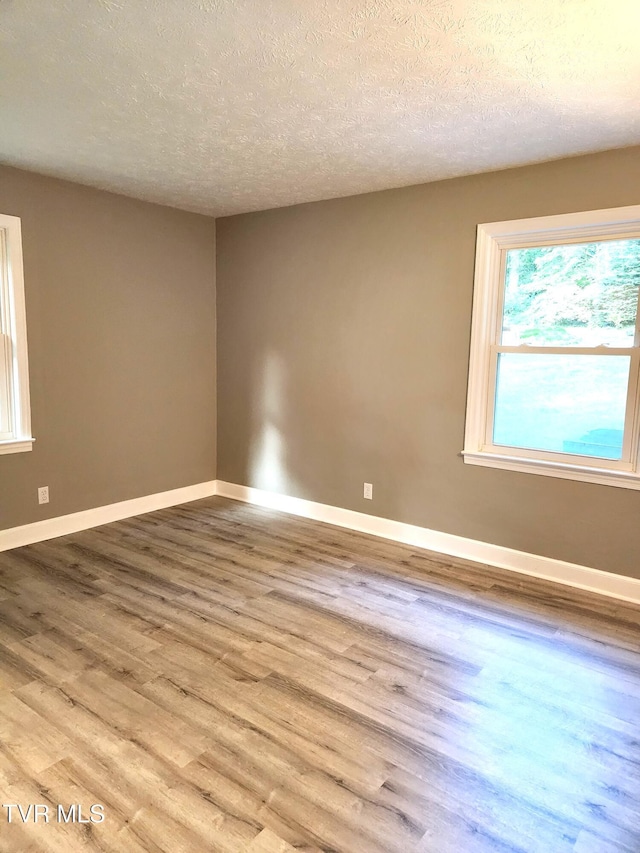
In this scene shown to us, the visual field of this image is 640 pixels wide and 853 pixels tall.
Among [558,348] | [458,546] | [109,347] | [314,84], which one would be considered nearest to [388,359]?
[558,348]

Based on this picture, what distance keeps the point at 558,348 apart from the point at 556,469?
711 millimetres

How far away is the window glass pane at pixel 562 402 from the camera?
3018 millimetres

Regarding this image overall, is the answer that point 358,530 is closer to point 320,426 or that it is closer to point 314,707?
point 320,426

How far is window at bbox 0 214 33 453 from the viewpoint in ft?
11.1

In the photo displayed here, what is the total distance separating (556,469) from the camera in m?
3.17

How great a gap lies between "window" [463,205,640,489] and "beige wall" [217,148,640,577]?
0.09 m

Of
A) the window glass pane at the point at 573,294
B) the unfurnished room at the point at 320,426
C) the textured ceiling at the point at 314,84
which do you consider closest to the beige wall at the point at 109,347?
the unfurnished room at the point at 320,426

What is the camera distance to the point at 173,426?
15.0 ft

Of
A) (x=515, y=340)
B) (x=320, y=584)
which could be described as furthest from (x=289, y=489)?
(x=515, y=340)

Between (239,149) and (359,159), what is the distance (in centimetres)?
67

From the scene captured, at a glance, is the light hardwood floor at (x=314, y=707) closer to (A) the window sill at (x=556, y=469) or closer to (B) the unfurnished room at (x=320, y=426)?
(B) the unfurnished room at (x=320, y=426)

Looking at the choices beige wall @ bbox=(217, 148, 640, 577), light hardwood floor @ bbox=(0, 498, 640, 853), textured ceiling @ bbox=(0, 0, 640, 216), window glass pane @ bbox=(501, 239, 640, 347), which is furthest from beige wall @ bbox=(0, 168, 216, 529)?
window glass pane @ bbox=(501, 239, 640, 347)

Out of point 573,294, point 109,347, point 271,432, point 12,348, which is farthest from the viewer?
point 271,432

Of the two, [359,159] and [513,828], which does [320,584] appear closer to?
[513,828]
